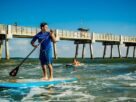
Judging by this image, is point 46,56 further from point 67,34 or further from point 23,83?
point 67,34

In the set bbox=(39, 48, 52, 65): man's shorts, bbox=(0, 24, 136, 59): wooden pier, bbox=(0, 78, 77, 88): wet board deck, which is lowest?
bbox=(0, 78, 77, 88): wet board deck

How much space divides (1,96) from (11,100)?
2.44 ft

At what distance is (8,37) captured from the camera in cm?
4006

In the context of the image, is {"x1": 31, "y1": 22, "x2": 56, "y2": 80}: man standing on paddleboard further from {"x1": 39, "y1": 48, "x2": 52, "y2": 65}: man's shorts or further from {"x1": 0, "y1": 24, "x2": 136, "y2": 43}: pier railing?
{"x1": 0, "y1": 24, "x2": 136, "y2": 43}: pier railing

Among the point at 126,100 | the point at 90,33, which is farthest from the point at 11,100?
the point at 90,33

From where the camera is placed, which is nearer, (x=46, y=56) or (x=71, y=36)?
(x=46, y=56)

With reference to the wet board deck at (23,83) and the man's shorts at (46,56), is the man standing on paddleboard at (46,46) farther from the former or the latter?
the wet board deck at (23,83)

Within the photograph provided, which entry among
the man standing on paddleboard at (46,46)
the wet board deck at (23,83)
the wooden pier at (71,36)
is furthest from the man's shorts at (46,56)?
the wooden pier at (71,36)

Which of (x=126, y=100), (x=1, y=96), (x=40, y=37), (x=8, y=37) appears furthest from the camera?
(x=8, y=37)

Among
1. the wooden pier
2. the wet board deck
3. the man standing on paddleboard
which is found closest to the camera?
the wet board deck

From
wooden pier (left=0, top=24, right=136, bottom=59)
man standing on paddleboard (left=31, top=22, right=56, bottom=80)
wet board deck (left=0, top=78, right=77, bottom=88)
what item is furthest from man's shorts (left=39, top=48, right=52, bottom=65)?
wooden pier (left=0, top=24, right=136, bottom=59)

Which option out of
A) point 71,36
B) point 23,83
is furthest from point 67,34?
point 23,83

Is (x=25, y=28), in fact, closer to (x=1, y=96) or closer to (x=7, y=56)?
(x=7, y=56)

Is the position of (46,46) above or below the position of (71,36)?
below
